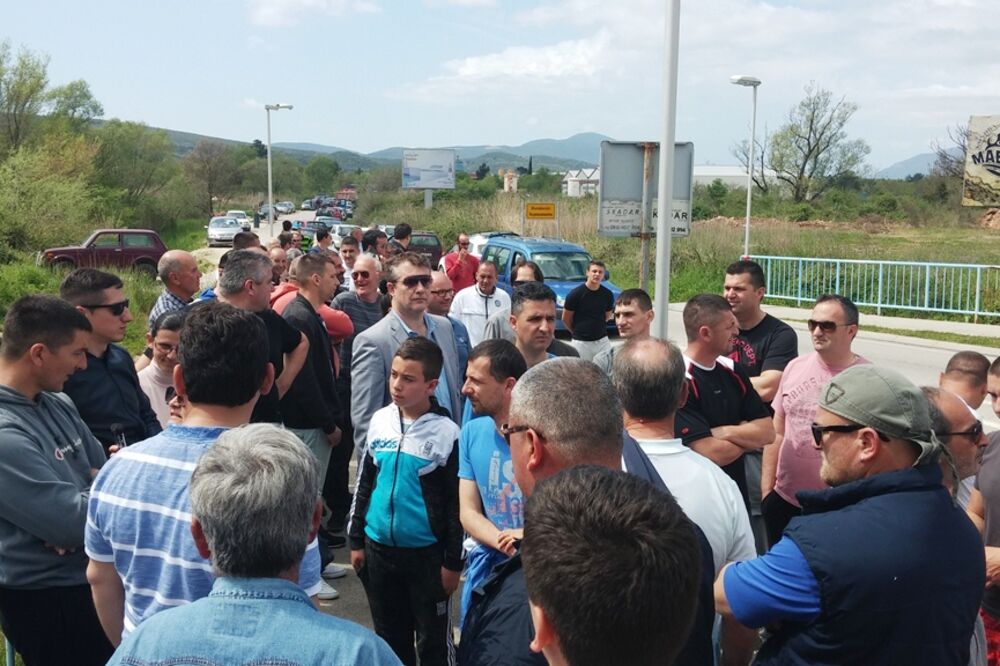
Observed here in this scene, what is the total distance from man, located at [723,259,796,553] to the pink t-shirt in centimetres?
46

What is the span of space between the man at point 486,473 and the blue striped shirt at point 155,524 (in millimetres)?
916

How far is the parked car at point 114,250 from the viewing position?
26984 mm

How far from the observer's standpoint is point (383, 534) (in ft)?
12.7

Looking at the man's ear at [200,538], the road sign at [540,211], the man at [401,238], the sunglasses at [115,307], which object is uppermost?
the road sign at [540,211]

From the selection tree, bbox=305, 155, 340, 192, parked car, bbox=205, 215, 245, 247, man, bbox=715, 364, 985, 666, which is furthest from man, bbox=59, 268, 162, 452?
tree, bbox=305, 155, 340, 192

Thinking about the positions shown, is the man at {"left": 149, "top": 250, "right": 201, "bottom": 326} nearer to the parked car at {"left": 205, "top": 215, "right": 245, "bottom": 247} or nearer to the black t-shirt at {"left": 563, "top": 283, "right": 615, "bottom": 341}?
the black t-shirt at {"left": 563, "top": 283, "right": 615, "bottom": 341}

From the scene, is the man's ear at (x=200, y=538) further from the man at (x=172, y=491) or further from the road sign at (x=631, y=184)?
the road sign at (x=631, y=184)

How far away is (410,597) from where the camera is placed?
3.99 m

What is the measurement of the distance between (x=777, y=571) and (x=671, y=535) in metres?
0.88

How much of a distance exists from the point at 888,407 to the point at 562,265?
16.1 m

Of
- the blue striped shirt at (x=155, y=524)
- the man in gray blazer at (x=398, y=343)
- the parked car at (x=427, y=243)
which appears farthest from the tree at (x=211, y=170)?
the blue striped shirt at (x=155, y=524)

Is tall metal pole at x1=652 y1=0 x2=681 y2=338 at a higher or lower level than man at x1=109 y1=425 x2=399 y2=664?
higher

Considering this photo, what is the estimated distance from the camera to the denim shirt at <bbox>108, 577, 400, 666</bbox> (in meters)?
1.79

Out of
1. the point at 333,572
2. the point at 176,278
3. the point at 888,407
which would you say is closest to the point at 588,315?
the point at 333,572
